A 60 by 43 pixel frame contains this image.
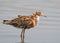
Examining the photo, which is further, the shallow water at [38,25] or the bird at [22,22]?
the shallow water at [38,25]

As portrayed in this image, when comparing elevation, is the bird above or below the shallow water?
above

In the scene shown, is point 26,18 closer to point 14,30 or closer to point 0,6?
point 14,30

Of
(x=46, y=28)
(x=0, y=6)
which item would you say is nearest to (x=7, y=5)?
(x=0, y=6)

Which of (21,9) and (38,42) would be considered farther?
(21,9)

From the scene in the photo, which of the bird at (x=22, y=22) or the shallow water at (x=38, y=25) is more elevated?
the bird at (x=22, y=22)

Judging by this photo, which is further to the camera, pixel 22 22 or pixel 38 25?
pixel 38 25

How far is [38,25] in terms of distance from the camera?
1777 centimetres

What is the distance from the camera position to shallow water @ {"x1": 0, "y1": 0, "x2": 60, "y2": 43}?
608 inches

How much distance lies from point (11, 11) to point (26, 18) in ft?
17.0

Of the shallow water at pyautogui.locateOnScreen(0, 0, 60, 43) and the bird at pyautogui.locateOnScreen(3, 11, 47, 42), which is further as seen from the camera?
the shallow water at pyautogui.locateOnScreen(0, 0, 60, 43)

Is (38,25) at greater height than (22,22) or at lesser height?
lesser

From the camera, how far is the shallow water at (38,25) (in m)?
15.4

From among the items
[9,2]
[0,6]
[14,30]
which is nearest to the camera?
[14,30]

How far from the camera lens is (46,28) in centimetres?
1712
